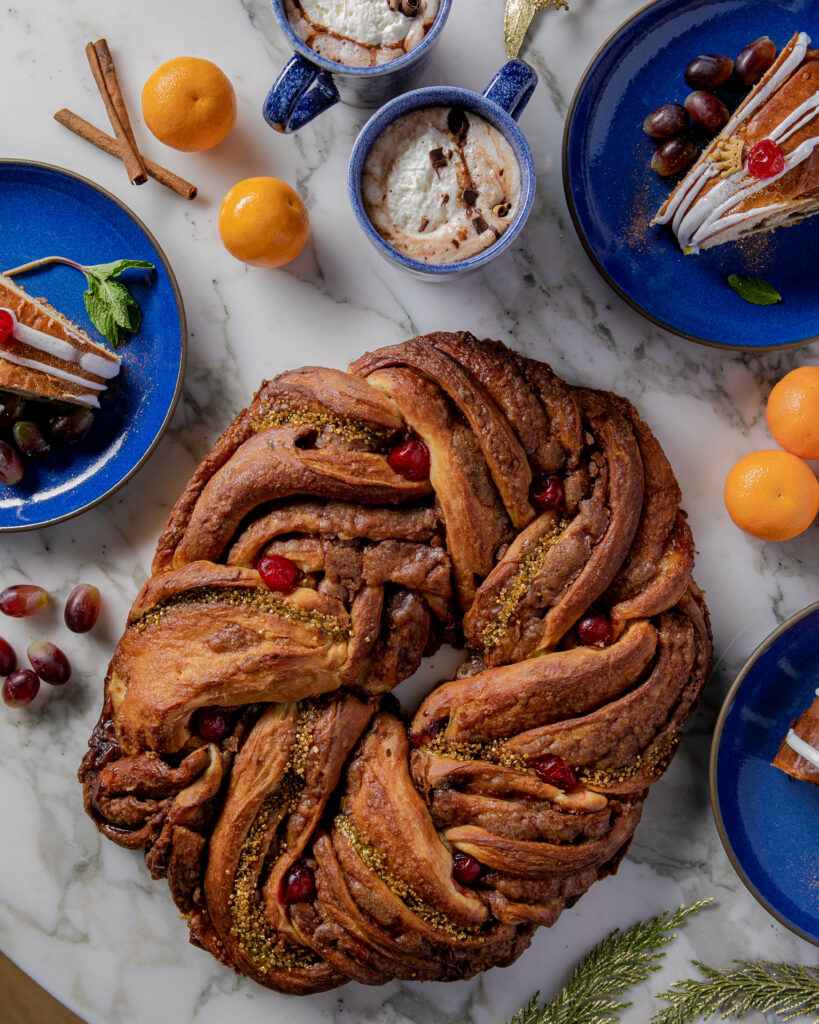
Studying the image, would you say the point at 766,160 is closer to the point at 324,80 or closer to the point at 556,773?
the point at 324,80

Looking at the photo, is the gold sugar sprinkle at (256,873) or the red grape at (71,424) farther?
the red grape at (71,424)

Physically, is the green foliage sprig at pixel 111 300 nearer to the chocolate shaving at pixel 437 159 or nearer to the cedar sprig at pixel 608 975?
the chocolate shaving at pixel 437 159

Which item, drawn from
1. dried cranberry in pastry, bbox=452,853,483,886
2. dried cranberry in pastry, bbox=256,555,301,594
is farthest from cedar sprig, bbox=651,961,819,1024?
→ dried cranberry in pastry, bbox=256,555,301,594

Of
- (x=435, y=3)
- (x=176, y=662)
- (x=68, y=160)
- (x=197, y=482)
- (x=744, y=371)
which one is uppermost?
(x=435, y=3)

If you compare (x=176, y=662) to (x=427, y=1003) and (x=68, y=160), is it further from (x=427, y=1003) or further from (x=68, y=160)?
(x=68, y=160)

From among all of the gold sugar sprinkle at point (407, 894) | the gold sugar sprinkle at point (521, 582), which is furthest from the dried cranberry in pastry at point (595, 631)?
the gold sugar sprinkle at point (407, 894)

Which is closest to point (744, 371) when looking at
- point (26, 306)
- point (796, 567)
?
point (796, 567)
